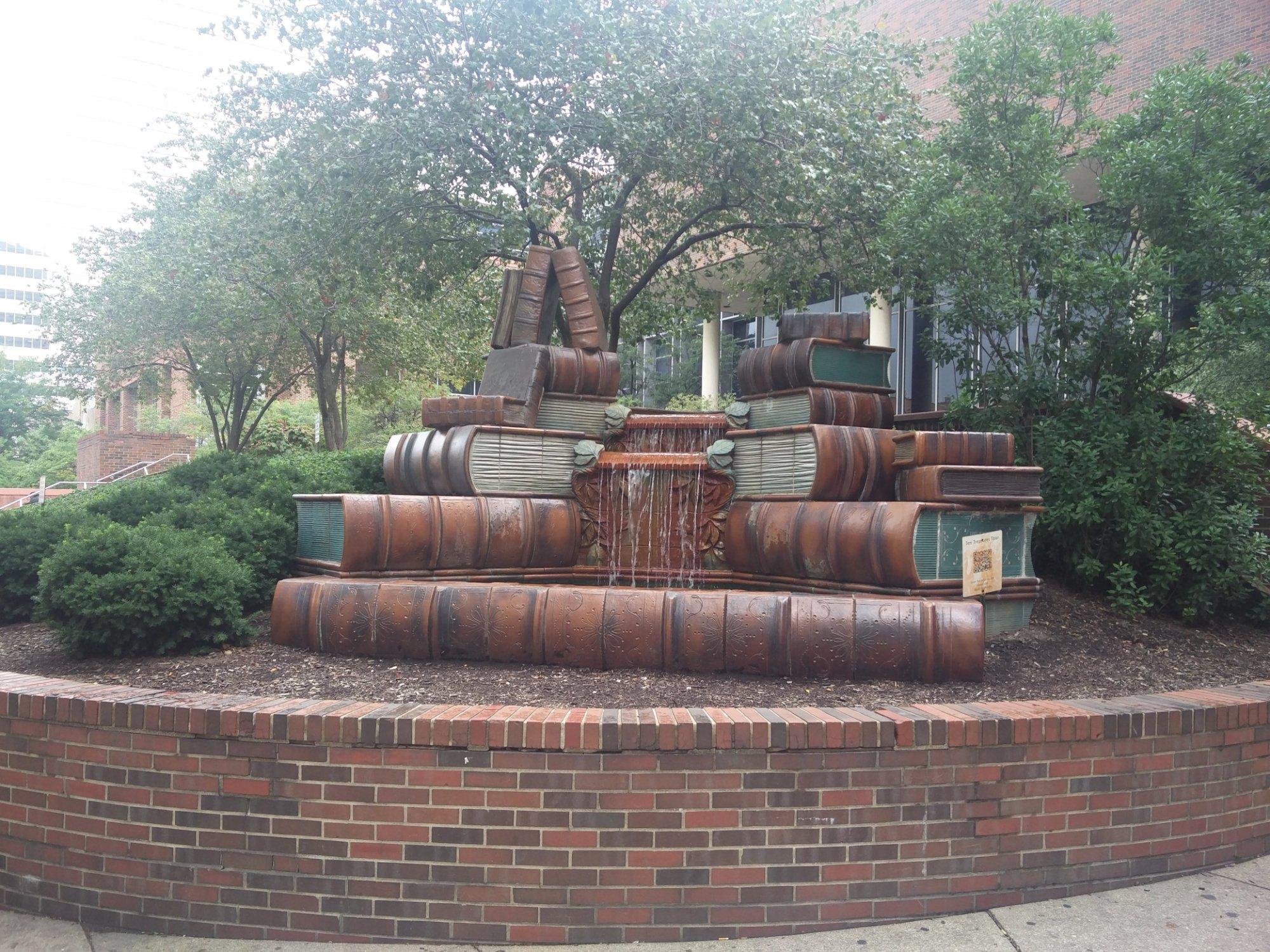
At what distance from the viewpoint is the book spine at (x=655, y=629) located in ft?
15.7

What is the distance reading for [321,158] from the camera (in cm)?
1071

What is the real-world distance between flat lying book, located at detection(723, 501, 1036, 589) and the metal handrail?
912 inches

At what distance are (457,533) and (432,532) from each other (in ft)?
0.57

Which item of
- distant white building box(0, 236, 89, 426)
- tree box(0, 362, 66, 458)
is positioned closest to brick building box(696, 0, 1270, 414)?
tree box(0, 362, 66, 458)

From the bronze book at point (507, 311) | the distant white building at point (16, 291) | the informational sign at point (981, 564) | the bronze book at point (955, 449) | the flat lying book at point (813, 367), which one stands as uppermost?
the distant white building at point (16, 291)

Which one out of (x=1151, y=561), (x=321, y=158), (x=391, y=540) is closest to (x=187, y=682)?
(x=391, y=540)

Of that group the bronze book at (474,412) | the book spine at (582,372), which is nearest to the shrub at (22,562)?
the bronze book at (474,412)

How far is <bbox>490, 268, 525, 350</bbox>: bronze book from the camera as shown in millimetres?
8305

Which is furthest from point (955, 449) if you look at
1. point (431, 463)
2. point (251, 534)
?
point (251, 534)

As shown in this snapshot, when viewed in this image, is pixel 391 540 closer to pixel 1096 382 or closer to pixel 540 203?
pixel 1096 382

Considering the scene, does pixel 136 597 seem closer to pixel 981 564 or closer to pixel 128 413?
pixel 981 564

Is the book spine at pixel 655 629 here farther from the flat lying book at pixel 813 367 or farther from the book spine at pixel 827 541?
the flat lying book at pixel 813 367

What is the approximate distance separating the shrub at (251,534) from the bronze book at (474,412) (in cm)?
128

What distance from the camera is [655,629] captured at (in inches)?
196
